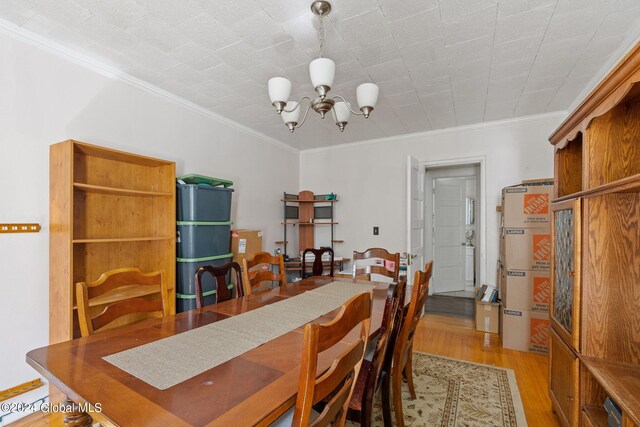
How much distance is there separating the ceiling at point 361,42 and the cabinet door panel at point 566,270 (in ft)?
3.82

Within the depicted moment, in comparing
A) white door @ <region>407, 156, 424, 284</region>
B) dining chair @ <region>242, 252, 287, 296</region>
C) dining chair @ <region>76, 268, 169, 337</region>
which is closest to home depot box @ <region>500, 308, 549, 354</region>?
white door @ <region>407, 156, 424, 284</region>

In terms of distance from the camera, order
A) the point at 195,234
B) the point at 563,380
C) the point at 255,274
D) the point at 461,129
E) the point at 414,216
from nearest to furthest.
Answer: the point at 563,380 → the point at 255,274 → the point at 195,234 → the point at 414,216 → the point at 461,129

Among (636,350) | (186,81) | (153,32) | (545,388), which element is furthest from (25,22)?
(545,388)

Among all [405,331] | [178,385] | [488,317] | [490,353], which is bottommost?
[490,353]

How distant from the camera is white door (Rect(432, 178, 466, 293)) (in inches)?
212

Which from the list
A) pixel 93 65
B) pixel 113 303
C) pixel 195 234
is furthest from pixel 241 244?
pixel 93 65

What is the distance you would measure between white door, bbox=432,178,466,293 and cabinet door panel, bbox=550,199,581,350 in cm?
335

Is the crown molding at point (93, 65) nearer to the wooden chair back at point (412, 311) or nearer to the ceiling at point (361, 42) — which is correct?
the ceiling at point (361, 42)

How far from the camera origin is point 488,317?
11.5ft

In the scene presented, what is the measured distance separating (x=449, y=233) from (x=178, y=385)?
17.4 feet

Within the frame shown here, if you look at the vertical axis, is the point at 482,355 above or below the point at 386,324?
below

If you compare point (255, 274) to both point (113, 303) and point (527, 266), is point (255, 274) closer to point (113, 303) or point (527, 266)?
point (113, 303)

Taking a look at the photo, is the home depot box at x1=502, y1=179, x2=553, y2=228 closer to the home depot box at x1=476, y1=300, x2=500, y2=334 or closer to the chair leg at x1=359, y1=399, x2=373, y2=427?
the home depot box at x1=476, y1=300, x2=500, y2=334

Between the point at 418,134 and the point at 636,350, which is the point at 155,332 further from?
the point at 418,134
